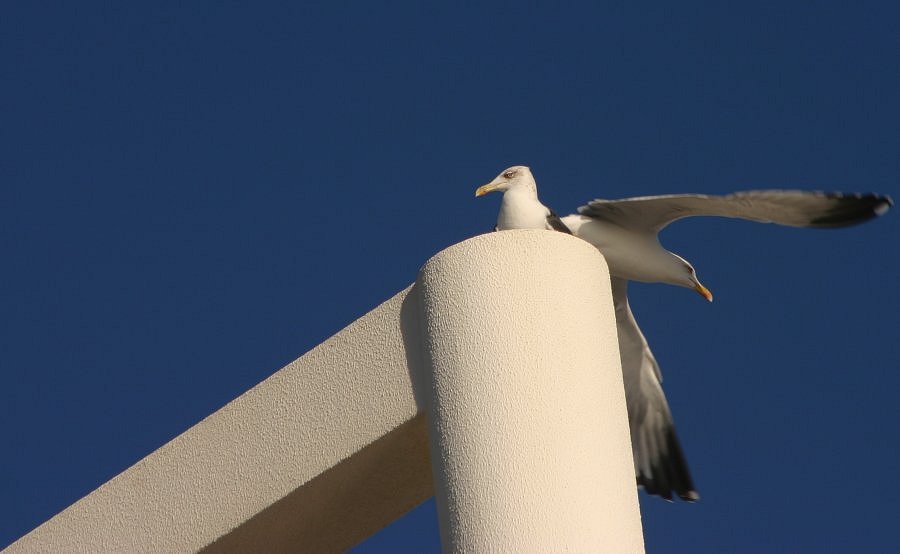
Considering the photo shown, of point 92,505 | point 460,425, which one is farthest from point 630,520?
point 92,505

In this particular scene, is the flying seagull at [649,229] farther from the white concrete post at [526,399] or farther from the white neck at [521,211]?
the white concrete post at [526,399]

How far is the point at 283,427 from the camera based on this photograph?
5.49 m

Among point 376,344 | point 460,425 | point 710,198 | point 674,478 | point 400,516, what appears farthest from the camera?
point 674,478

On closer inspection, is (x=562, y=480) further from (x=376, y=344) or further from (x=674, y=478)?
(x=674, y=478)

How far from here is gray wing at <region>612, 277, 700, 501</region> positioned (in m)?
6.89

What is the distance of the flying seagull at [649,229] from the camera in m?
6.11

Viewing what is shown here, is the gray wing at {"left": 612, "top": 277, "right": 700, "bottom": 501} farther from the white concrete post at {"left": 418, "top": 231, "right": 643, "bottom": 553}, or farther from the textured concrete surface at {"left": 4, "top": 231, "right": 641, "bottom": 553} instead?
the white concrete post at {"left": 418, "top": 231, "right": 643, "bottom": 553}

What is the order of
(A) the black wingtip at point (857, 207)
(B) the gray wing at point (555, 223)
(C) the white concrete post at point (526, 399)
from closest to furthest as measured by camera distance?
(C) the white concrete post at point (526, 399) → (A) the black wingtip at point (857, 207) → (B) the gray wing at point (555, 223)

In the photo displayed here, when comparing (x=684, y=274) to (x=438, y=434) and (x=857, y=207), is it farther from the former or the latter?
(x=438, y=434)

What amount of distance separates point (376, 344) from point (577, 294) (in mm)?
790

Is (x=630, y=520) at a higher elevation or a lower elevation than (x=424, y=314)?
lower

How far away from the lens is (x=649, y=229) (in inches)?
260

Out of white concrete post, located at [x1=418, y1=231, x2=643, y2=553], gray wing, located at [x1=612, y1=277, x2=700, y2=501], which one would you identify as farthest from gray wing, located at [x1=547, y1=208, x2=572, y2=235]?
white concrete post, located at [x1=418, y1=231, x2=643, y2=553]

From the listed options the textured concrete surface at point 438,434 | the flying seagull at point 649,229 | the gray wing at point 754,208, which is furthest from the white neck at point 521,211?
the textured concrete surface at point 438,434
